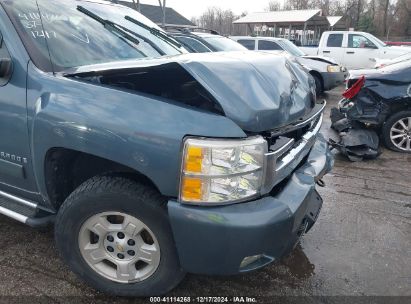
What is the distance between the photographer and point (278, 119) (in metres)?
2.29

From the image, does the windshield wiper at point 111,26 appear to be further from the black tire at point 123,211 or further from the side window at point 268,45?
the side window at point 268,45

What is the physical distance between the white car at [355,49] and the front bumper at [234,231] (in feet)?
45.9

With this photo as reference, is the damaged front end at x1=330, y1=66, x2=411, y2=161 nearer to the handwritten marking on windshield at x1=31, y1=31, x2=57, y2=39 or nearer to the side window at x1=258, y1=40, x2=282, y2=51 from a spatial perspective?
the handwritten marking on windshield at x1=31, y1=31, x2=57, y2=39

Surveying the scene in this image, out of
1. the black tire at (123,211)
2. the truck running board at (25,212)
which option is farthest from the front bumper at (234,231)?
the truck running board at (25,212)

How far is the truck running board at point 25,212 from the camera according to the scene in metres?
2.62

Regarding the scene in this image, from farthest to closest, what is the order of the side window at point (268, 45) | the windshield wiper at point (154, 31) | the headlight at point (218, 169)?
the side window at point (268, 45) → the windshield wiper at point (154, 31) → the headlight at point (218, 169)

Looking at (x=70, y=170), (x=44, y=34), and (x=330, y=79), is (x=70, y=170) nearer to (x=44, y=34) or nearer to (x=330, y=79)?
(x=44, y=34)

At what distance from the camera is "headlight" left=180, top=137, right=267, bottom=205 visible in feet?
6.61

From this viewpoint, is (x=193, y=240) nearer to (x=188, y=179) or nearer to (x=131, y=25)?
(x=188, y=179)

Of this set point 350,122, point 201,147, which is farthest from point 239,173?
point 350,122

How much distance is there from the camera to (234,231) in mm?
2025

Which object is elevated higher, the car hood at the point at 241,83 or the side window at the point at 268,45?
the car hood at the point at 241,83

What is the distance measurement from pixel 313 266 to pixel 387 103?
3923mm

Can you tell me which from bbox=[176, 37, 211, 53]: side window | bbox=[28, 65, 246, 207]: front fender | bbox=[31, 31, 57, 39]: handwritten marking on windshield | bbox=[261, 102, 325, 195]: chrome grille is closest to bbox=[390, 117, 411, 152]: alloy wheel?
bbox=[261, 102, 325, 195]: chrome grille
